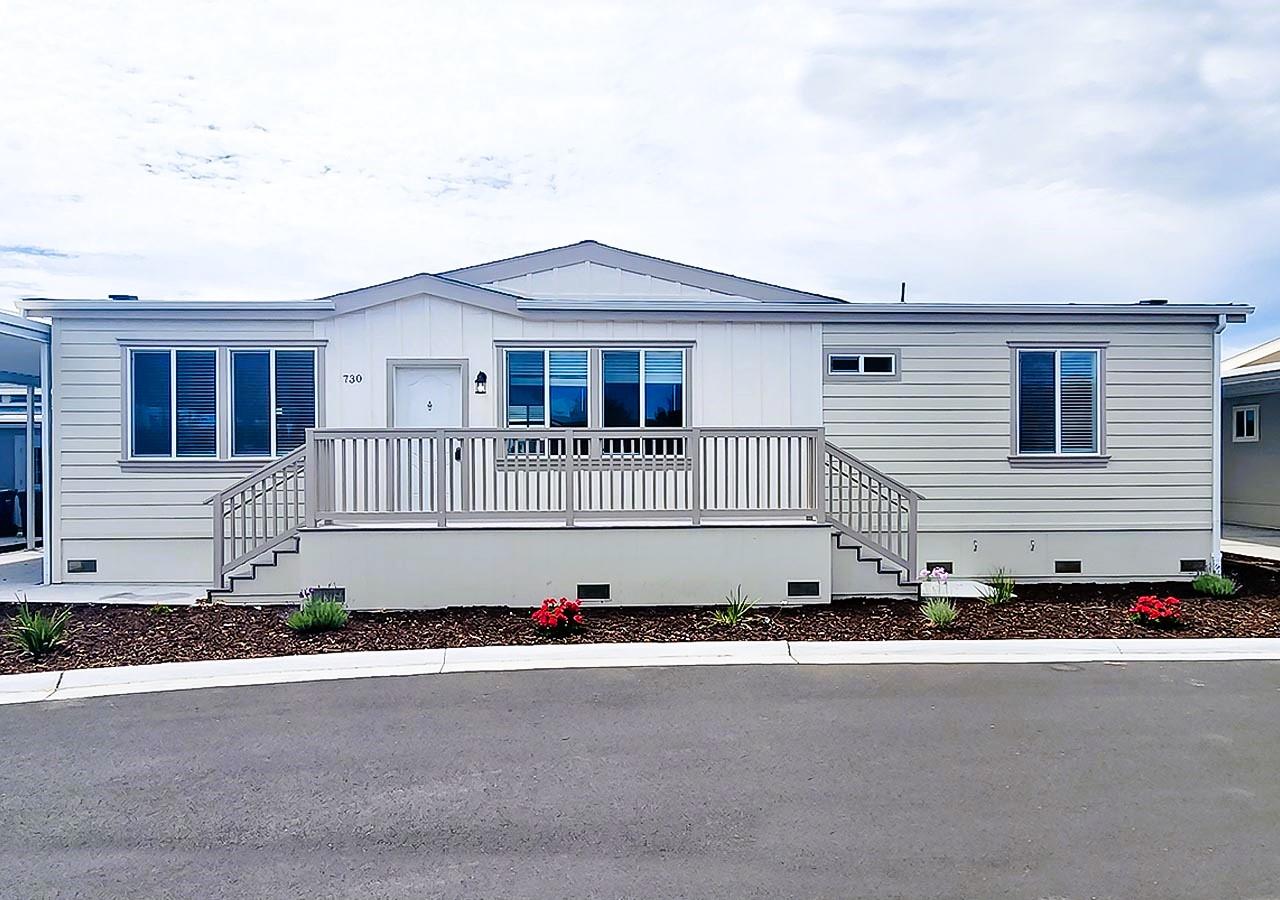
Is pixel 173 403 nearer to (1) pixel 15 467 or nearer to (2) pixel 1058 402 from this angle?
A: (2) pixel 1058 402

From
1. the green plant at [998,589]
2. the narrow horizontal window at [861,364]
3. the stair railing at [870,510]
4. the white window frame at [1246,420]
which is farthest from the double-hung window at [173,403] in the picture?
the white window frame at [1246,420]

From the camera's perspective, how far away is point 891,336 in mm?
A: 11945

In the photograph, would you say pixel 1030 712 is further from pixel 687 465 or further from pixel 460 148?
pixel 460 148

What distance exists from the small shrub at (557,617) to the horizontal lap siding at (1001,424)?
4.60 meters

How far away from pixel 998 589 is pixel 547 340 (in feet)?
19.4

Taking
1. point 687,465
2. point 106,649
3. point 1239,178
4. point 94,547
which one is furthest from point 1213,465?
point 94,547

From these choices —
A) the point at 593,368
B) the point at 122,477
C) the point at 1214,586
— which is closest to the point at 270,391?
the point at 122,477

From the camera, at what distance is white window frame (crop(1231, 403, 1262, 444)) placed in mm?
17734

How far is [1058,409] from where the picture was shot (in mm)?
12117

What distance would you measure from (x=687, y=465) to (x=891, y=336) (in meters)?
3.54

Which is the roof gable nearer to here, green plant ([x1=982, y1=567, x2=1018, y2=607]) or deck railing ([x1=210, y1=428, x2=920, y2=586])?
deck railing ([x1=210, y1=428, x2=920, y2=586])

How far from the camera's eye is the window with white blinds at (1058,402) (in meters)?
12.1

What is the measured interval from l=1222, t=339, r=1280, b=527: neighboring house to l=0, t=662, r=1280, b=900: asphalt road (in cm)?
1159

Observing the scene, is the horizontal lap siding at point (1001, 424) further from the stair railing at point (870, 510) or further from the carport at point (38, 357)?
the carport at point (38, 357)
